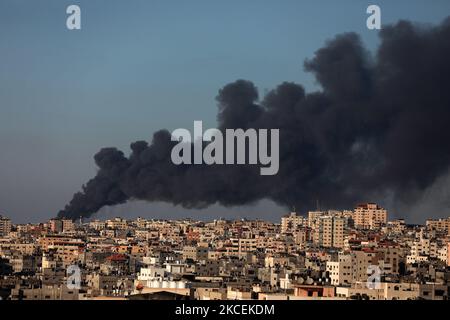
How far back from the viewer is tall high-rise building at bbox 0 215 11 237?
70.6m

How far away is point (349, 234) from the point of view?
6469cm

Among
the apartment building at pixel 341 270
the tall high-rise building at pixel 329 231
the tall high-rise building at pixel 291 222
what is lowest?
the apartment building at pixel 341 270

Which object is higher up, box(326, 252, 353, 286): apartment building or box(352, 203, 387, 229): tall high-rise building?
box(352, 203, 387, 229): tall high-rise building

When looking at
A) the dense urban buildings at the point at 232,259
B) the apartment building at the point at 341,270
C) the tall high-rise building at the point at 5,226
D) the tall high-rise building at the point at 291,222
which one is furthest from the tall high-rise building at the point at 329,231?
the apartment building at the point at 341,270

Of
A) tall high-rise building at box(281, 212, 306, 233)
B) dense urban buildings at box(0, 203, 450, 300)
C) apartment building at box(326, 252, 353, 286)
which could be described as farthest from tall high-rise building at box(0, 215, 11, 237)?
apartment building at box(326, 252, 353, 286)

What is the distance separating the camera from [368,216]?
Answer: 72.2 metres

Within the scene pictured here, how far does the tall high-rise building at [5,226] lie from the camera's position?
70.6m

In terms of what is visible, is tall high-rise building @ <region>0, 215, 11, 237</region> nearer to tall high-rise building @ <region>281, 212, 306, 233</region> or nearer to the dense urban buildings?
the dense urban buildings

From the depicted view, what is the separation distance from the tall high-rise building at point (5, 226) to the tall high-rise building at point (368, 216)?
1511cm

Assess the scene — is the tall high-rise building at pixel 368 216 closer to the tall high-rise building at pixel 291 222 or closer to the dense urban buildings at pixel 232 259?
the dense urban buildings at pixel 232 259

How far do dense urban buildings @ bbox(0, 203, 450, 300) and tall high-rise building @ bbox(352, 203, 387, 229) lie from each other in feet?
0.15

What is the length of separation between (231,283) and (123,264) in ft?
35.9

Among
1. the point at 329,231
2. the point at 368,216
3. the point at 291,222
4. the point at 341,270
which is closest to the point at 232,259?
the point at 341,270
